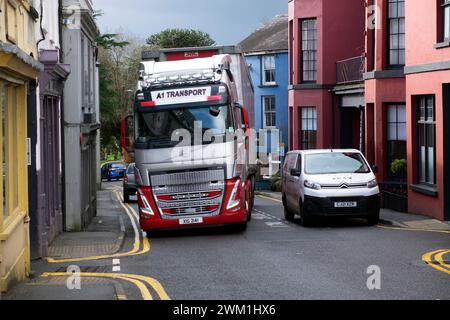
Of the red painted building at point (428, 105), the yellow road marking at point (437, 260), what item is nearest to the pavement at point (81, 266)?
the yellow road marking at point (437, 260)

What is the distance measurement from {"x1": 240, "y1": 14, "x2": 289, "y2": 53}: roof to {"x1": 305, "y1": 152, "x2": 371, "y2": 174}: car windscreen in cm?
2924

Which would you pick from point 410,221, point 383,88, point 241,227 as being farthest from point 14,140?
point 383,88

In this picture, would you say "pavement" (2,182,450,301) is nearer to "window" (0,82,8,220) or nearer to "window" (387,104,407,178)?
"window" (0,82,8,220)

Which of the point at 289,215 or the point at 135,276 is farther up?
the point at 135,276

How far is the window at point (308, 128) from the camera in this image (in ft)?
129

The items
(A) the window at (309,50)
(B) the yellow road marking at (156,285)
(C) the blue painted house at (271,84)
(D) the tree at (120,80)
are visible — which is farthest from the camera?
(D) the tree at (120,80)

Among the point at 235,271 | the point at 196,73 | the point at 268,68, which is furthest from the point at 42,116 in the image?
the point at 268,68

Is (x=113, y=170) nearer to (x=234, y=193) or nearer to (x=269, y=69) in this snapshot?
(x=269, y=69)

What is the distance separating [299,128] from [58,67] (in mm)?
21323

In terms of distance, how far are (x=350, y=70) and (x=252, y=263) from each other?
22.7 meters

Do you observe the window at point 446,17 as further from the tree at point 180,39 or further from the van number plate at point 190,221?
the tree at point 180,39

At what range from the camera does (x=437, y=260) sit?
577 inches

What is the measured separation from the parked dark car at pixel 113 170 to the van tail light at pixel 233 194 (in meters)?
47.3

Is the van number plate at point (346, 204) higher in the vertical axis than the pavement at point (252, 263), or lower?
higher
